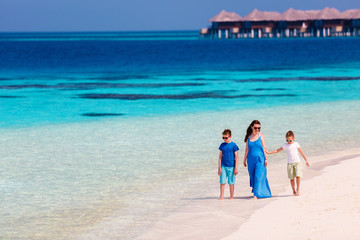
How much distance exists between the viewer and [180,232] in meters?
7.82

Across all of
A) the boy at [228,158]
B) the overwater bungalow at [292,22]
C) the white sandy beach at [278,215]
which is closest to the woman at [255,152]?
the boy at [228,158]

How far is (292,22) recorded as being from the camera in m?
155

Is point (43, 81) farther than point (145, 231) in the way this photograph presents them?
Yes

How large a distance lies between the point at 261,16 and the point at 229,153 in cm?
14432

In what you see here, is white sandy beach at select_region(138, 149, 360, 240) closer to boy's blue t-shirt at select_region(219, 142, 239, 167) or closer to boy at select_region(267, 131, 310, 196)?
boy at select_region(267, 131, 310, 196)

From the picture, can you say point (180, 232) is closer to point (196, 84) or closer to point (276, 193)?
point (276, 193)

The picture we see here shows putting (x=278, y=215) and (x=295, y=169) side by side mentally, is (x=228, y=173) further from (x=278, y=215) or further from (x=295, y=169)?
(x=278, y=215)

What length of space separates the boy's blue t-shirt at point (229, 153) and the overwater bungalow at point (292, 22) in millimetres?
139483

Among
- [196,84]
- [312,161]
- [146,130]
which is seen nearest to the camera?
[312,161]

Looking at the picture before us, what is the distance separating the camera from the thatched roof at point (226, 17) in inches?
5974

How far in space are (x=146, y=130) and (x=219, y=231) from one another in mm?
10902

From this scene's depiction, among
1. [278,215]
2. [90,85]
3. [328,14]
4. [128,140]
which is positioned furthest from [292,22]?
[278,215]

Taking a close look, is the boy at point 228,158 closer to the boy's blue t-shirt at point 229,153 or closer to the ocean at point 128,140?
the boy's blue t-shirt at point 229,153

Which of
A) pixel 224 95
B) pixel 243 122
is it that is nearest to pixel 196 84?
pixel 224 95
